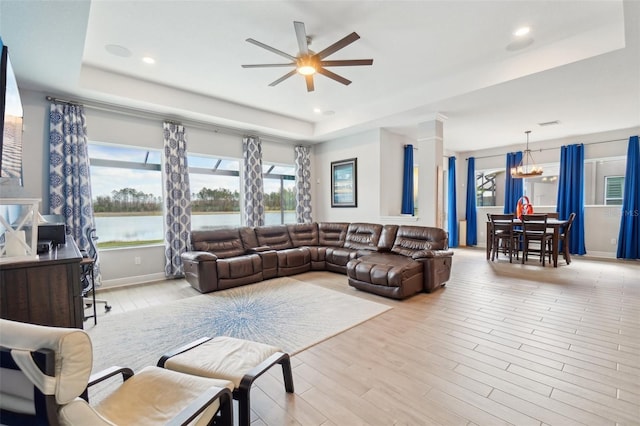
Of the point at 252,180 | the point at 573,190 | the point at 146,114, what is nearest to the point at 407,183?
the point at 252,180

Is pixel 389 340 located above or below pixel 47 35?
below

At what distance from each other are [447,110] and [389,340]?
3.95 metres

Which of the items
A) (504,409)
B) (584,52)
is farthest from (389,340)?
(584,52)

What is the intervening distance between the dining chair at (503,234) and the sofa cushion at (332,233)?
340cm

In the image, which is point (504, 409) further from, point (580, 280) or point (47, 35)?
point (47, 35)

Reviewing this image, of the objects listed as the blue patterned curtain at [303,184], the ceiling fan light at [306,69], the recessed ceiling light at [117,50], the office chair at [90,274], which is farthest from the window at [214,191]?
the ceiling fan light at [306,69]

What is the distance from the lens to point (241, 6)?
2.68 metres

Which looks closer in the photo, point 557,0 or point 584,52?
point 557,0

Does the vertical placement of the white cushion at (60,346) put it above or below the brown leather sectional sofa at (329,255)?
above

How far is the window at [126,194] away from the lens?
454 cm

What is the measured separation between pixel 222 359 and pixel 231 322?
148 centimetres

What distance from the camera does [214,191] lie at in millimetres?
5840

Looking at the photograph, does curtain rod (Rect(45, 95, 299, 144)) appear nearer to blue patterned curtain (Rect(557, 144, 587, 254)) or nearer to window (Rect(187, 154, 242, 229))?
→ window (Rect(187, 154, 242, 229))

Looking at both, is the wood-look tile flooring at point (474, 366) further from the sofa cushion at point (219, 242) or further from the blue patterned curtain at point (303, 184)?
the blue patterned curtain at point (303, 184)
